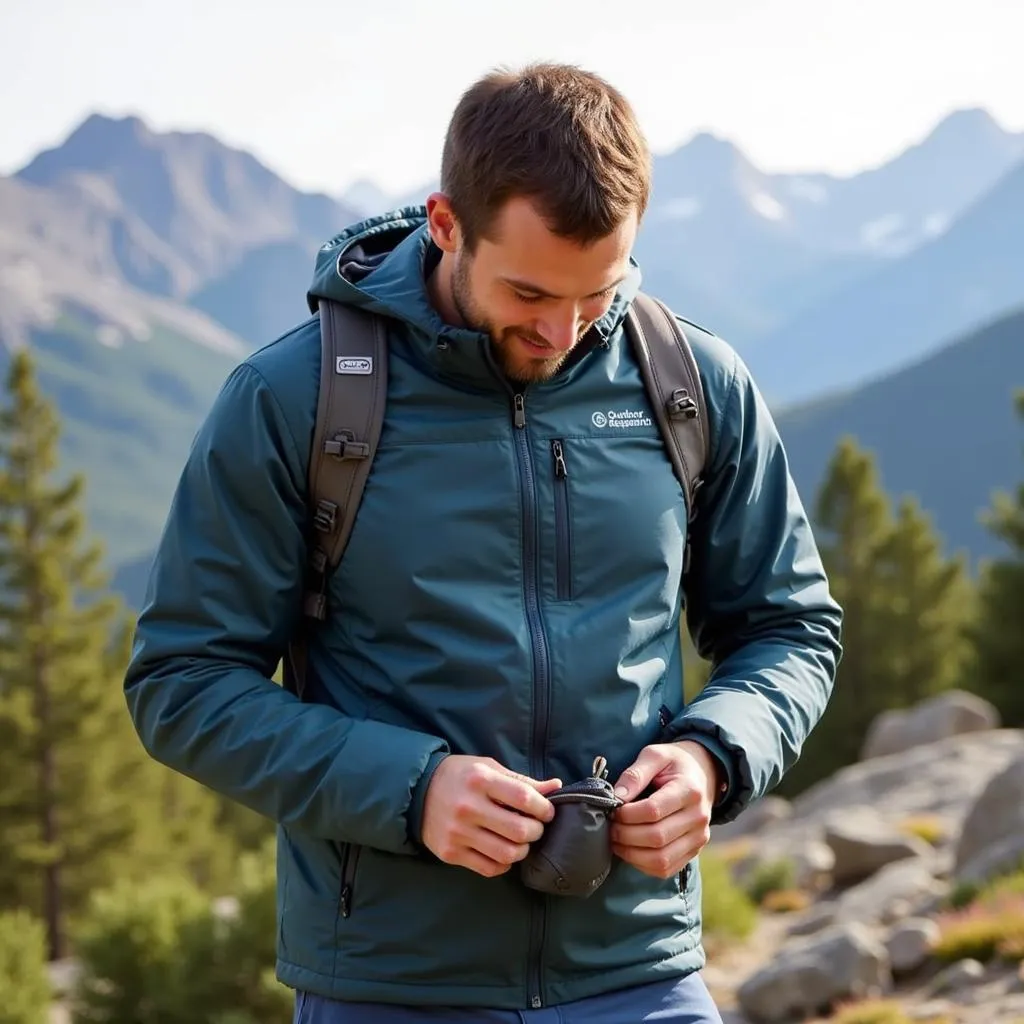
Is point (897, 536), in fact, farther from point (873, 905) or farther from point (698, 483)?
point (698, 483)

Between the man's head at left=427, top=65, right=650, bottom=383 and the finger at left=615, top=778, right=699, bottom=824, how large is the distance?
777 mm

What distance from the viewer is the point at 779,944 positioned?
40.1ft

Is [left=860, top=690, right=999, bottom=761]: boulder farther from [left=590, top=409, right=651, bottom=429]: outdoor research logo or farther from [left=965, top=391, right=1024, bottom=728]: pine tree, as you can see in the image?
[left=590, top=409, right=651, bottom=429]: outdoor research logo

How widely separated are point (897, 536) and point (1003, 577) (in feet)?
19.0

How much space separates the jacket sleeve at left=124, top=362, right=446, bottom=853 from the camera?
2449mm

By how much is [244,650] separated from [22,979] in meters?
16.7

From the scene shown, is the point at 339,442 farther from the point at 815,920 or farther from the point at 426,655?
the point at 815,920

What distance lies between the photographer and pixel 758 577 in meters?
2.89

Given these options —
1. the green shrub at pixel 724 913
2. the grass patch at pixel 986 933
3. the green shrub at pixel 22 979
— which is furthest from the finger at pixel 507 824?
the green shrub at pixel 22 979

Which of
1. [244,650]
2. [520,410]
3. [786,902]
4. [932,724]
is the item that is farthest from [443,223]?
[932,724]

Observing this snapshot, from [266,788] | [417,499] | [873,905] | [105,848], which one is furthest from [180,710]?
[105,848]

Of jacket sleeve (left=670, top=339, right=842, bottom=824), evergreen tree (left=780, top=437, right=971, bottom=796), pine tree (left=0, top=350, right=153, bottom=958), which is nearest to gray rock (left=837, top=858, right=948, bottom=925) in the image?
jacket sleeve (left=670, top=339, right=842, bottom=824)

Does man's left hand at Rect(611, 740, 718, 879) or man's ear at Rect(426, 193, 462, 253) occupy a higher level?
man's ear at Rect(426, 193, 462, 253)

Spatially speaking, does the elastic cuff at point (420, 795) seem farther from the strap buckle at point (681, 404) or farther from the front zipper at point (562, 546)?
the strap buckle at point (681, 404)
